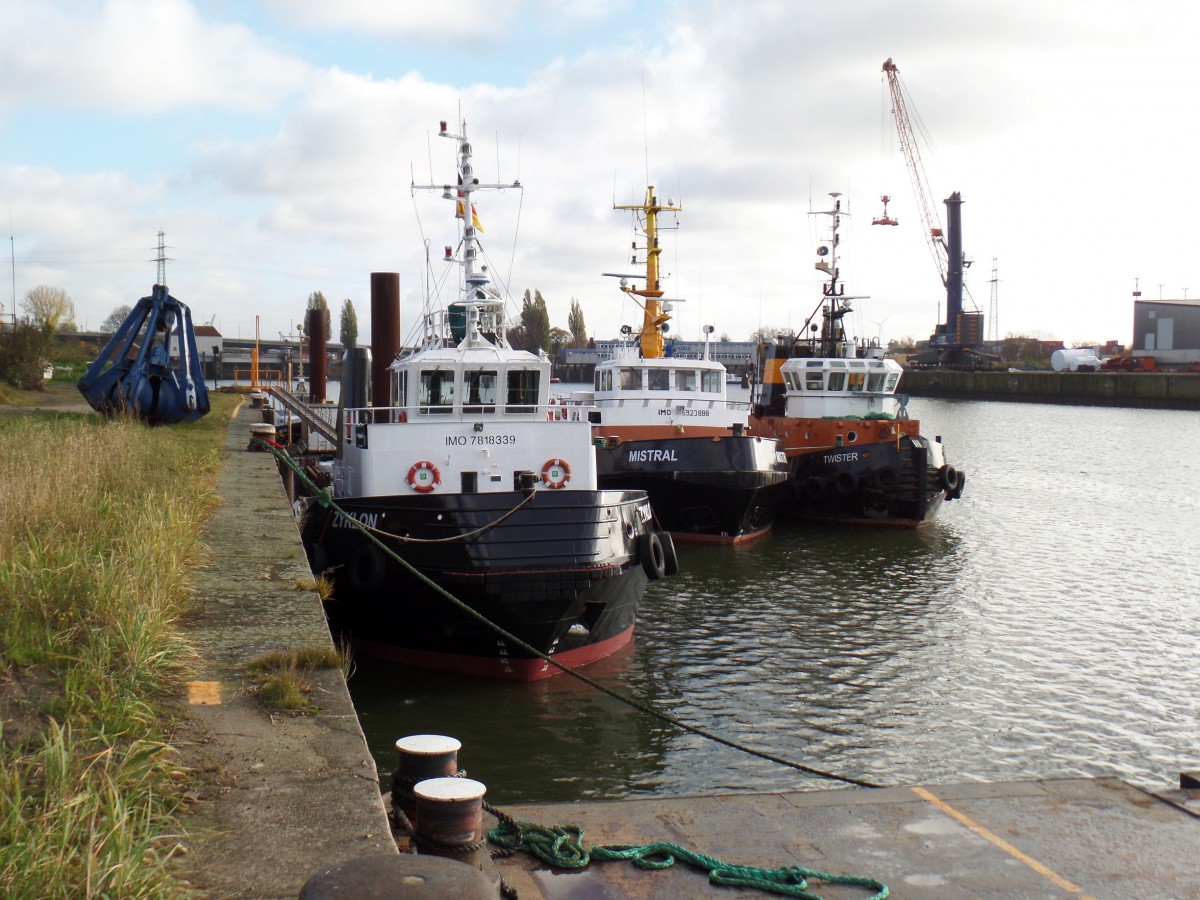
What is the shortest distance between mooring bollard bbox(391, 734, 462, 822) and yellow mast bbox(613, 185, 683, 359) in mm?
21952

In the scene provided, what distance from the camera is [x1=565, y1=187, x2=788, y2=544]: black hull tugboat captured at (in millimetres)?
21094

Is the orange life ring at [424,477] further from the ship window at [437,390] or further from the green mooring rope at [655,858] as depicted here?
the green mooring rope at [655,858]

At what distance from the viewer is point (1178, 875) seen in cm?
536

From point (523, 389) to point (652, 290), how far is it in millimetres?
14568

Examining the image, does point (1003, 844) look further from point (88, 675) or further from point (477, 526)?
point (477, 526)

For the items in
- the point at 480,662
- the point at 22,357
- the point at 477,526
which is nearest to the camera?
the point at 477,526

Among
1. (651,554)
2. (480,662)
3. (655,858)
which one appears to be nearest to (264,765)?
(655,858)

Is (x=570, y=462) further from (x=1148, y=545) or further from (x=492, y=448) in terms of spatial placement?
(x=1148, y=545)

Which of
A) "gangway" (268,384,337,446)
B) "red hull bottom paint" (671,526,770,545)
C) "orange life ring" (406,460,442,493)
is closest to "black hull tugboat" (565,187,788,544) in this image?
"red hull bottom paint" (671,526,770,545)

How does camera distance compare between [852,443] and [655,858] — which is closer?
[655,858]

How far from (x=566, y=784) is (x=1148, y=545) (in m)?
17.2

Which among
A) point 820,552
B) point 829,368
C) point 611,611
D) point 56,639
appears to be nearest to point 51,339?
point 829,368

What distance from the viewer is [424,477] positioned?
12328 mm

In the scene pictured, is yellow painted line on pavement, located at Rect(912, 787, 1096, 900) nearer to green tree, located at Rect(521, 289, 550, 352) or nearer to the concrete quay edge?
the concrete quay edge
